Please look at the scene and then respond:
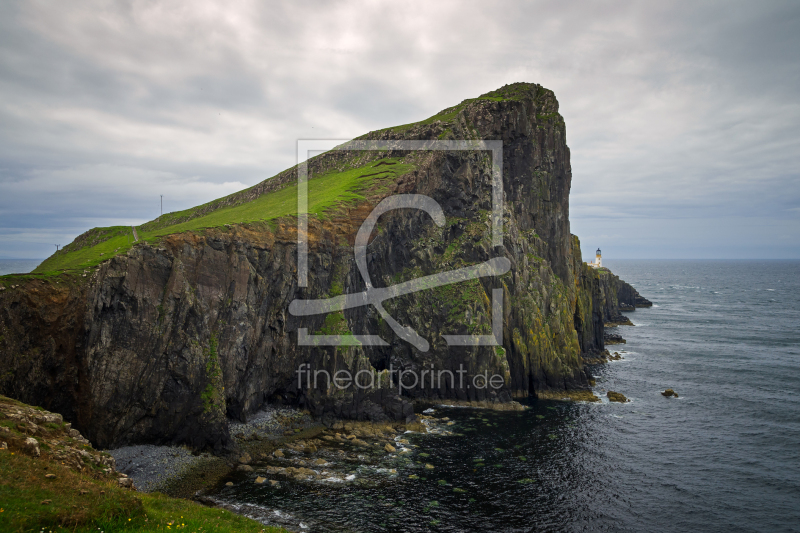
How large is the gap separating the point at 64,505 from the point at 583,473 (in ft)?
136

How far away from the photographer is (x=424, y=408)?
62375 millimetres

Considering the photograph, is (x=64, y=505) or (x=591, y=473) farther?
(x=591, y=473)

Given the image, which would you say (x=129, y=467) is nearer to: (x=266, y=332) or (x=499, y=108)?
(x=266, y=332)

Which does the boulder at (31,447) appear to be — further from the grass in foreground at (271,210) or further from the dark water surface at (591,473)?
the grass in foreground at (271,210)

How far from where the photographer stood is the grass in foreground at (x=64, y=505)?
16328 millimetres

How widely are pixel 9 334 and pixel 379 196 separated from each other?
158ft

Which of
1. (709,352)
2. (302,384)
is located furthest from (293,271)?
(709,352)

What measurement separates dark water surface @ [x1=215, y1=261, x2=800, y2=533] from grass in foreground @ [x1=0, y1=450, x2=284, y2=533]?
16.0 meters

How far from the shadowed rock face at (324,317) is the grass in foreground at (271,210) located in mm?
2520

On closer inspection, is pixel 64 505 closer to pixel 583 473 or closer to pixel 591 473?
pixel 583 473

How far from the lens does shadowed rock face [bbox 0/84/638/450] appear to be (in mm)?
38344

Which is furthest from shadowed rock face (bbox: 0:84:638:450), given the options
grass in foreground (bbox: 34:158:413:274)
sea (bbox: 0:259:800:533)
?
sea (bbox: 0:259:800:533)

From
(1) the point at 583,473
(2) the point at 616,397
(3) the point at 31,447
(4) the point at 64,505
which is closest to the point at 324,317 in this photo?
(1) the point at 583,473

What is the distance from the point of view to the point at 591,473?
4278 centimetres
